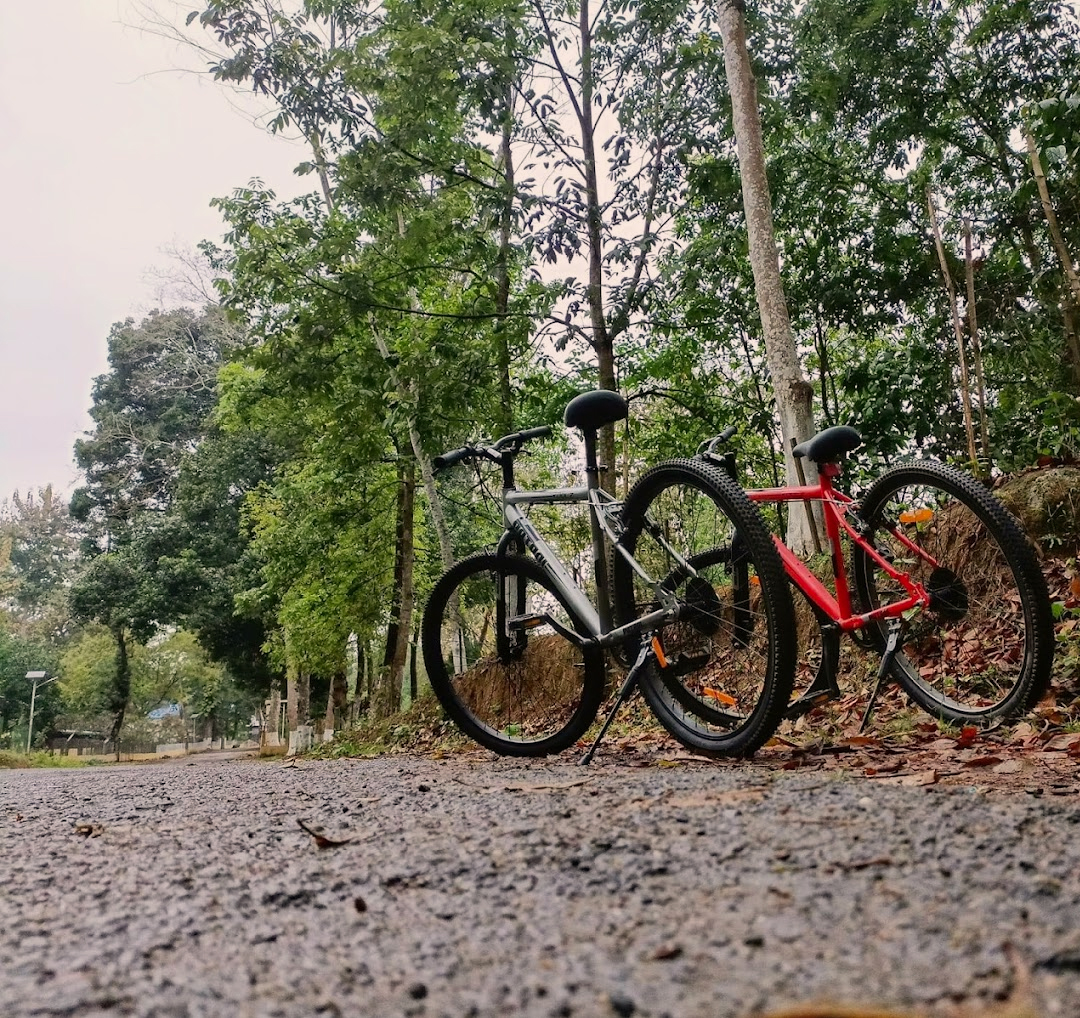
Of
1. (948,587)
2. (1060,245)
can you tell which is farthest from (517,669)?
(1060,245)

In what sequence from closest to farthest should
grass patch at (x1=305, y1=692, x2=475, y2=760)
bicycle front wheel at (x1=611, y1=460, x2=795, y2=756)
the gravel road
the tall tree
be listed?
the gravel road < bicycle front wheel at (x1=611, y1=460, x2=795, y2=756) < grass patch at (x1=305, y1=692, x2=475, y2=760) < the tall tree

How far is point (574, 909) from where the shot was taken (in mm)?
1306

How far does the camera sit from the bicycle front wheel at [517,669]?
4.05 meters

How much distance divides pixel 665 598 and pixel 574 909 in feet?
7.29

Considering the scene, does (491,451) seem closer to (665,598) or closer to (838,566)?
(665,598)

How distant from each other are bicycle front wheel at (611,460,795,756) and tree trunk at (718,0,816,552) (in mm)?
2754

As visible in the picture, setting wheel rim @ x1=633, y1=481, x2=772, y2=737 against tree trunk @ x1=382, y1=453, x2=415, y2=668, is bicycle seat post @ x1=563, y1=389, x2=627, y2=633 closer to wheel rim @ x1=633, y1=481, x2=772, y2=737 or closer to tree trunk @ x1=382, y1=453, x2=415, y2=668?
wheel rim @ x1=633, y1=481, x2=772, y2=737

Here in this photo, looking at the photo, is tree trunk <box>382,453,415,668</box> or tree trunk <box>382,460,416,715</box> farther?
tree trunk <box>382,453,415,668</box>

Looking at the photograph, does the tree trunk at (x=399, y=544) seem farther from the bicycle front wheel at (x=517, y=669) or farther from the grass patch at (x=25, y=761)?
the grass patch at (x=25, y=761)

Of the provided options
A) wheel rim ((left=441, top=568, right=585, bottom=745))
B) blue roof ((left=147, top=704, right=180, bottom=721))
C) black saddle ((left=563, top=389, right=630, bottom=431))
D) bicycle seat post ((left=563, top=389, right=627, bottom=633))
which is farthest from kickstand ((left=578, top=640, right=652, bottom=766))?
blue roof ((left=147, top=704, right=180, bottom=721))

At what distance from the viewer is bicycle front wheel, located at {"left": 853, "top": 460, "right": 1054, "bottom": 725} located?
3.54 meters

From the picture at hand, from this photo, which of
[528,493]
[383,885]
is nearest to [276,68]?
[528,493]

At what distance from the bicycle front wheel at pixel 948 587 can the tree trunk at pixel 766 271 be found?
226 centimetres

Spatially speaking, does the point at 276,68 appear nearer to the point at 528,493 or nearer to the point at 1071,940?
the point at 528,493
